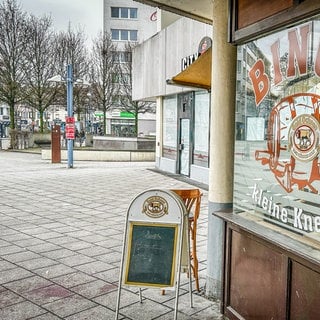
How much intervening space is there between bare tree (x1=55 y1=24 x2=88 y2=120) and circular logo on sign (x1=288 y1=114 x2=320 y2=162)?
2637 cm

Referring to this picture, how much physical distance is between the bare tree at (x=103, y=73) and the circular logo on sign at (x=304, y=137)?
28019 millimetres

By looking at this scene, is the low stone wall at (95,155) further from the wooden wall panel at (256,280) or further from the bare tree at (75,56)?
the wooden wall panel at (256,280)

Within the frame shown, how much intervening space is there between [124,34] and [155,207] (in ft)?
148

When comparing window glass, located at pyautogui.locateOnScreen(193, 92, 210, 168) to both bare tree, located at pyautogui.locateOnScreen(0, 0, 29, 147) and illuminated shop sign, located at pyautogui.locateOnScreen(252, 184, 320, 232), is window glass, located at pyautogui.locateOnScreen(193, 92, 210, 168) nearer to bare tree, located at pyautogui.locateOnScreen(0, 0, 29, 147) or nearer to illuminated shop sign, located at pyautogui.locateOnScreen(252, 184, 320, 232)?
illuminated shop sign, located at pyautogui.locateOnScreen(252, 184, 320, 232)

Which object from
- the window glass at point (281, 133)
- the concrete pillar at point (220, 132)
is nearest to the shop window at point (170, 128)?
the concrete pillar at point (220, 132)

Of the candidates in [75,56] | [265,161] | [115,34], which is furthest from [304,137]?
[115,34]

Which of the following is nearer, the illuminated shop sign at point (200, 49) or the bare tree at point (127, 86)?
the illuminated shop sign at point (200, 49)

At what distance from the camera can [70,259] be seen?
16.1 feet

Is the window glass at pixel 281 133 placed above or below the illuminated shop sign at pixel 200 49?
below

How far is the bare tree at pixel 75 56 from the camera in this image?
1118 inches

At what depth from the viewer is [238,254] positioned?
3.29m

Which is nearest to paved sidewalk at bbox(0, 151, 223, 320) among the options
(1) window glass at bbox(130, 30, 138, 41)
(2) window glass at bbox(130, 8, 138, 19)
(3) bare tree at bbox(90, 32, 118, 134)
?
(3) bare tree at bbox(90, 32, 118, 134)

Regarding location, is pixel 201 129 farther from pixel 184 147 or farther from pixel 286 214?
pixel 286 214

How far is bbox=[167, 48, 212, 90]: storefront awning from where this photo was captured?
14.9 ft
